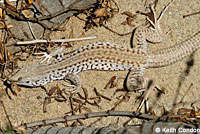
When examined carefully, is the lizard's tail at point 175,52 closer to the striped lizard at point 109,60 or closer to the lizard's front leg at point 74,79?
the striped lizard at point 109,60

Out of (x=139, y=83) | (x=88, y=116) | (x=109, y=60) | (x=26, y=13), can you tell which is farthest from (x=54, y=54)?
(x=139, y=83)

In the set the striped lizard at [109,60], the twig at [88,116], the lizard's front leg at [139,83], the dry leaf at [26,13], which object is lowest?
the twig at [88,116]

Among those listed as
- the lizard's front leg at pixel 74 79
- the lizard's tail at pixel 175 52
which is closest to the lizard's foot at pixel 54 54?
the lizard's front leg at pixel 74 79

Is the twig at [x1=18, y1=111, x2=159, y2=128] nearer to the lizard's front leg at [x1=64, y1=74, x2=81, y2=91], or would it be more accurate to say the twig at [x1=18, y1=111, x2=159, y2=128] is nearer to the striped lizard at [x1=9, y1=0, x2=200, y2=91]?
the lizard's front leg at [x1=64, y1=74, x2=81, y2=91]

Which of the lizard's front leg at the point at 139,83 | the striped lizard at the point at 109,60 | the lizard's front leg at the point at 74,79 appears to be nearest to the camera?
the striped lizard at the point at 109,60

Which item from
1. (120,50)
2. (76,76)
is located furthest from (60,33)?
(120,50)

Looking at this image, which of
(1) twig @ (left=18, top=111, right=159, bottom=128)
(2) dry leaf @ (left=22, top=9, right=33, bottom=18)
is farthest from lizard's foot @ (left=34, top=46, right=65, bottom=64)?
(1) twig @ (left=18, top=111, right=159, bottom=128)

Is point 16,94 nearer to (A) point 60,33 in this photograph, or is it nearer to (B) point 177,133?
(A) point 60,33
